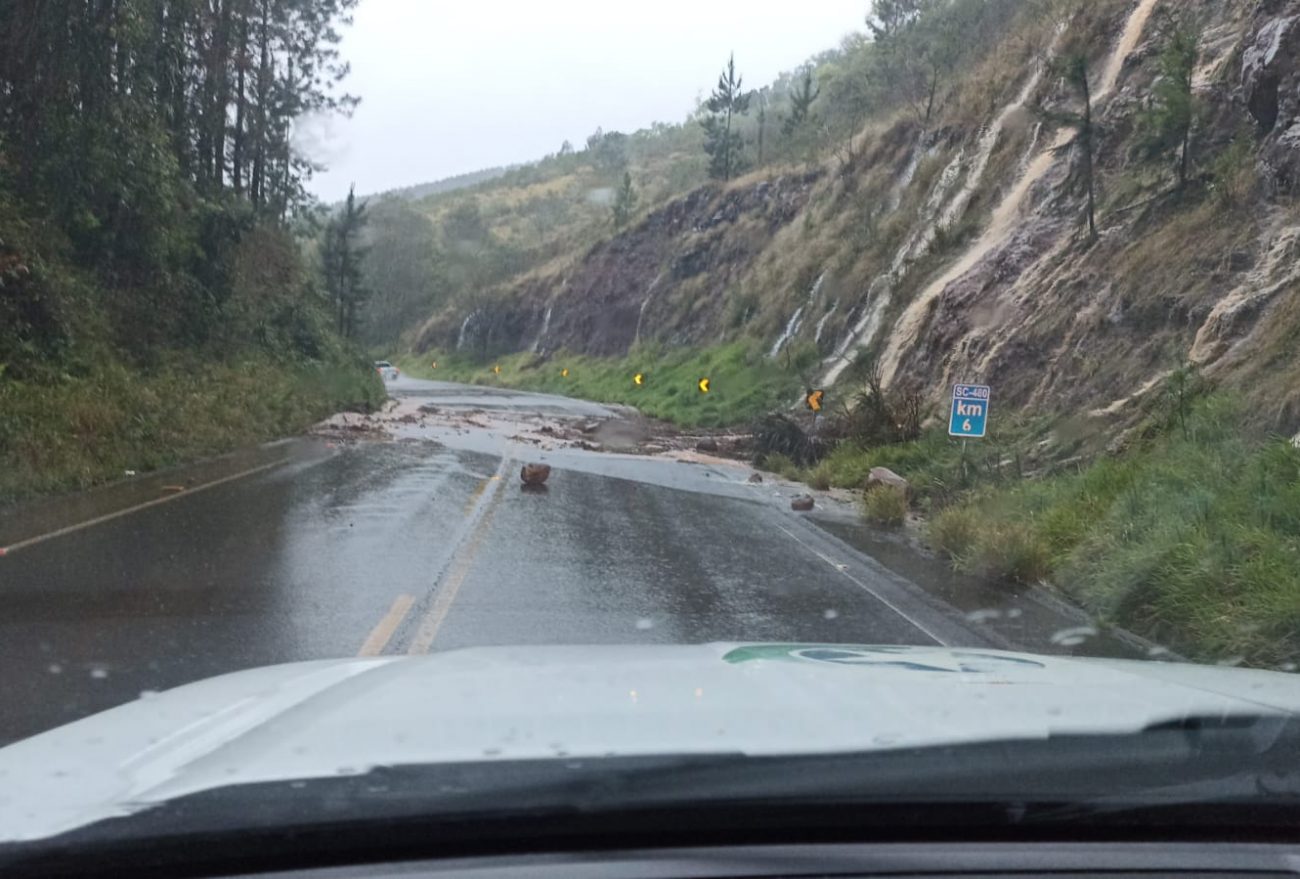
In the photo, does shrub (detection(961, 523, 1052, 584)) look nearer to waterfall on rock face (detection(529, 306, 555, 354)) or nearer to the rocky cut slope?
the rocky cut slope

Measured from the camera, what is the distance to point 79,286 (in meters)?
22.3

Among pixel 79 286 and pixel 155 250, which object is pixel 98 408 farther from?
pixel 155 250

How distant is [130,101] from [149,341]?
15.4 feet

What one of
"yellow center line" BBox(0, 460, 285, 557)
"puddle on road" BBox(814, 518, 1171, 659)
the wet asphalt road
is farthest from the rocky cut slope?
"yellow center line" BBox(0, 460, 285, 557)

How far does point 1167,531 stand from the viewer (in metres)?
9.65

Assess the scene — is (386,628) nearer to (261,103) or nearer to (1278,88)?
(1278,88)

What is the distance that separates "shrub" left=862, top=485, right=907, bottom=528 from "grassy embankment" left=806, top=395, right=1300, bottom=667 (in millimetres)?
590

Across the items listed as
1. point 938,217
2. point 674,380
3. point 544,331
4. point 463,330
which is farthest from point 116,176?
point 463,330

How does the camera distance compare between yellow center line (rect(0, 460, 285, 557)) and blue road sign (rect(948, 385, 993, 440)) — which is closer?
yellow center line (rect(0, 460, 285, 557))

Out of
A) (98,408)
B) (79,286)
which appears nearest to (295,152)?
(79,286)

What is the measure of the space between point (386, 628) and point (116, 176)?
59.7 feet

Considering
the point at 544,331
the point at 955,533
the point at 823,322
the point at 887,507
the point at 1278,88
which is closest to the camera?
the point at 955,533

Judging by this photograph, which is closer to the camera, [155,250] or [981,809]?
[981,809]

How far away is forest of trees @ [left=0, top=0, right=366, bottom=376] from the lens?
837 inches
